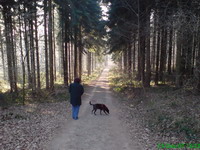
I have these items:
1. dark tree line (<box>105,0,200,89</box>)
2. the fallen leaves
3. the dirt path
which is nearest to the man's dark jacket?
the dirt path

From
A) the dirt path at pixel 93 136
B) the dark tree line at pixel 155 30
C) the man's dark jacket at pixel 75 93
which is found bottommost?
the dirt path at pixel 93 136

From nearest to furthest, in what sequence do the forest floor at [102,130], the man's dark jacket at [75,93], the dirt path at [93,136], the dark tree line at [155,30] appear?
the dirt path at [93,136]
the forest floor at [102,130]
the man's dark jacket at [75,93]
the dark tree line at [155,30]

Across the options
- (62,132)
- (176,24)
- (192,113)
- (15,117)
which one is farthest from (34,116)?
(176,24)

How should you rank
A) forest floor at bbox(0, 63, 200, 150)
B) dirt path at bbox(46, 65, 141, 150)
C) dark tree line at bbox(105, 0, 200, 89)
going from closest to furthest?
1. dirt path at bbox(46, 65, 141, 150)
2. forest floor at bbox(0, 63, 200, 150)
3. dark tree line at bbox(105, 0, 200, 89)

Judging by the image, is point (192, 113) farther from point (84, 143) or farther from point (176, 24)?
point (84, 143)

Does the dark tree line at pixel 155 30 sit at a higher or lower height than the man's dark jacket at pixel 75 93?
higher

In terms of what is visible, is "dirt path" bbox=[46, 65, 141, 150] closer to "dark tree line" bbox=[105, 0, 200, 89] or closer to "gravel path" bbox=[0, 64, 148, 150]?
"gravel path" bbox=[0, 64, 148, 150]

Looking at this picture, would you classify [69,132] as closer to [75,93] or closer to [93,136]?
[93,136]

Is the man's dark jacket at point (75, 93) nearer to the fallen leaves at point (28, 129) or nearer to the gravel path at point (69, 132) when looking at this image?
the gravel path at point (69, 132)

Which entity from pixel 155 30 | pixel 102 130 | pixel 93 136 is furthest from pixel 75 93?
pixel 155 30

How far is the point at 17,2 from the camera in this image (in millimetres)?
11680

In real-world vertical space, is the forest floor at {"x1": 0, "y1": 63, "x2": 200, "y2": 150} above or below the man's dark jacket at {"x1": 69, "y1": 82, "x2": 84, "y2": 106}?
below

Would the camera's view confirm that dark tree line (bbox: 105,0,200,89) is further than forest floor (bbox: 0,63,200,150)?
Yes

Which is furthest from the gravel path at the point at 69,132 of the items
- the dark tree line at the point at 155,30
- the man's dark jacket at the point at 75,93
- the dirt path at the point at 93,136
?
the dark tree line at the point at 155,30
